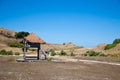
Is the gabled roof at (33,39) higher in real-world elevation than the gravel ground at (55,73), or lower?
higher

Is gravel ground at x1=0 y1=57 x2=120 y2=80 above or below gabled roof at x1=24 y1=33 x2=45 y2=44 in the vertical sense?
below

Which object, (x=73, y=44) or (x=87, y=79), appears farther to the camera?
(x=73, y=44)

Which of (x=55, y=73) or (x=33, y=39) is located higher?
(x=33, y=39)

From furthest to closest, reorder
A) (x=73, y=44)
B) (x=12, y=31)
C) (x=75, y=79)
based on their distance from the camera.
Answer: (x=12, y=31)
(x=73, y=44)
(x=75, y=79)

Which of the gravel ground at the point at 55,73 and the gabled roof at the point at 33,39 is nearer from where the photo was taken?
the gravel ground at the point at 55,73

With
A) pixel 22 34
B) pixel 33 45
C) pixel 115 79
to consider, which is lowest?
pixel 115 79

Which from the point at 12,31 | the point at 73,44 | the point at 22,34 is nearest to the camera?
the point at 73,44

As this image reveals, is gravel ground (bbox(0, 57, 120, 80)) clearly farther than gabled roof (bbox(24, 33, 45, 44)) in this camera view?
No

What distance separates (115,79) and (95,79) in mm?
1352

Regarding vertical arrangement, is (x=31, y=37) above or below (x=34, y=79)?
above

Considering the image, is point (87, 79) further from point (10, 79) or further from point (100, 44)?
point (100, 44)

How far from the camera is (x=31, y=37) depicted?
33.6 m

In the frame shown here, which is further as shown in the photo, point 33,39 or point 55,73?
point 33,39

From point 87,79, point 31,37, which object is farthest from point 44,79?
point 31,37
